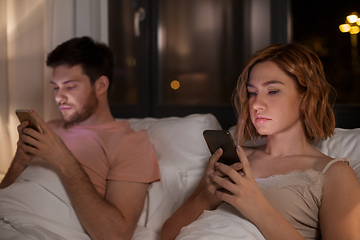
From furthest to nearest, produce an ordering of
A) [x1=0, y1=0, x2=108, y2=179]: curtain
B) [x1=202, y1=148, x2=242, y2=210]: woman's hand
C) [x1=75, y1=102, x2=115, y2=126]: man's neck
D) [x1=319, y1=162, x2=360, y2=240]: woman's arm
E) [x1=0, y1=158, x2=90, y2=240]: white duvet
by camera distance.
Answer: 1. [x1=0, y1=0, x2=108, y2=179]: curtain
2. [x1=75, y1=102, x2=115, y2=126]: man's neck
3. [x1=0, y1=158, x2=90, y2=240]: white duvet
4. [x1=202, y1=148, x2=242, y2=210]: woman's hand
5. [x1=319, y1=162, x2=360, y2=240]: woman's arm

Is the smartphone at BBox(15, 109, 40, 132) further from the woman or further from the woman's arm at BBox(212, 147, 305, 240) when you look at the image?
the woman's arm at BBox(212, 147, 305, 240)

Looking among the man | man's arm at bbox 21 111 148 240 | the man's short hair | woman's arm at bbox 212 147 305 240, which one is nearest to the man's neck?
the man

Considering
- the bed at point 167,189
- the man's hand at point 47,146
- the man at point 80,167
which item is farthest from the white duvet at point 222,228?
the man's hand at point 47,146

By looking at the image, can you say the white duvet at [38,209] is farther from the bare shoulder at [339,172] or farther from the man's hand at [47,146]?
the bare shoulder at [339,172]

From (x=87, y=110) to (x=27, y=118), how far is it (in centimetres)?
31

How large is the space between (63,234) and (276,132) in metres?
0.83

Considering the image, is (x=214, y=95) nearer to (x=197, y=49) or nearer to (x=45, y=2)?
(x=197, y=49)

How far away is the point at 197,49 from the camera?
2127 mm

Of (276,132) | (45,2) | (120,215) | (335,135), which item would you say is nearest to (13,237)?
(120,215)

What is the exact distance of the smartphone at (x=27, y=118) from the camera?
121 cm

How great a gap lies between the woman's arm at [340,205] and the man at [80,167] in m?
0.70

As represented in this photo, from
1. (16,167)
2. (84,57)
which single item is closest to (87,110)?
(84,57)

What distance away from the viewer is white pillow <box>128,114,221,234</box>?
4.39 feet

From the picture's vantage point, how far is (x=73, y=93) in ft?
4.84
